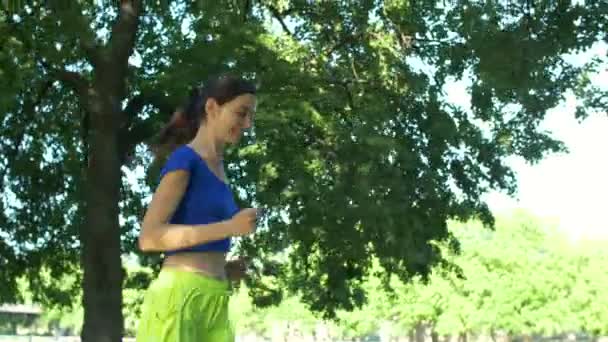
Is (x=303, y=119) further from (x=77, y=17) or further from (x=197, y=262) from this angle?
(x=197, y=262)

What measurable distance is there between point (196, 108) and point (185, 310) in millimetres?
664

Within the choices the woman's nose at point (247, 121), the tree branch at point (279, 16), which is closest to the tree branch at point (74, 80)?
the tree branch at point (279, 16)

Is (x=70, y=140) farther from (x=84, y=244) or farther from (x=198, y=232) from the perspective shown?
(x=198, y=232)

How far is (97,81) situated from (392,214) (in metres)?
5.07

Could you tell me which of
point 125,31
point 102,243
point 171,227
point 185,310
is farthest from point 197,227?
point 125,31

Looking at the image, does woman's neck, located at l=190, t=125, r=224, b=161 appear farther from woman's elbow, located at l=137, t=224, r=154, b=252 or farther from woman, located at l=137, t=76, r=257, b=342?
woman's elbow, located at l=137, t=224, r=154, b=252

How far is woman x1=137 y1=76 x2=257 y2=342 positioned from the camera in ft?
10.1

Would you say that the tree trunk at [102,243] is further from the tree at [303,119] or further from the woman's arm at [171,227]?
the woman's arm at [171,227]

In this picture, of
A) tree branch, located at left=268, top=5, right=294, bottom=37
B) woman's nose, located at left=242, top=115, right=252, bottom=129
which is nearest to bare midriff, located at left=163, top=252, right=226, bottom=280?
woman's nose, located at left=242, top=115, right=252, bottom=129

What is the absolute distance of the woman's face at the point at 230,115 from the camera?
327cm

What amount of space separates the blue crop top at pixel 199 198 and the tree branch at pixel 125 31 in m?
12.9

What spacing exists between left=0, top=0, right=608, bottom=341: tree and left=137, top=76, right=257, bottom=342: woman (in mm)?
10091

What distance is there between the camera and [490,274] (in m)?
60.9

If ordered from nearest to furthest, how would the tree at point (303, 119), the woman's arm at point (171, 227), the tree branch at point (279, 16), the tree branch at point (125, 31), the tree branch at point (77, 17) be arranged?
1. the woman's arm at point (171, 227)
2. the tree branch at point (77, 17)
3. the tree at point (303, 119)
4. the tree branch at point (125, 31)
5. the tree branch at point (279, 16)
